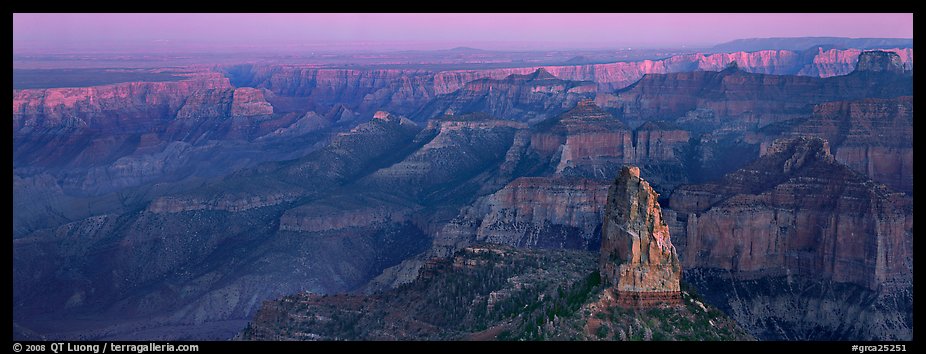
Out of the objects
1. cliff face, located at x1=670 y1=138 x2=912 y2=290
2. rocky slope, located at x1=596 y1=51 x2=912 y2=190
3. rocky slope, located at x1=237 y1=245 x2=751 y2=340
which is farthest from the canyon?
rocky slope, located at x1=596 y1=51 x2=912 y2=190

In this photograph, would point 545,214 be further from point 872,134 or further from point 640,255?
point 640,255

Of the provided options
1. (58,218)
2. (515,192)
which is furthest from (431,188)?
(58,218)

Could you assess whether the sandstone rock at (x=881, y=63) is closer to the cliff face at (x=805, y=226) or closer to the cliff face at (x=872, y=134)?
Result: the cliff face at (x=872, y=134)

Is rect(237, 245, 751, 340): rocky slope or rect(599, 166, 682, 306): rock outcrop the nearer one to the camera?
rect(237, 245, 751, 340): rocky slope

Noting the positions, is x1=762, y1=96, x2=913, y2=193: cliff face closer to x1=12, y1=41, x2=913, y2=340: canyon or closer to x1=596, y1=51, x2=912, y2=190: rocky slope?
x1=12, y1=41, x2=913, y2=340: canyon

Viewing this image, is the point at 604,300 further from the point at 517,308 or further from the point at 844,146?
the point at 844,146
